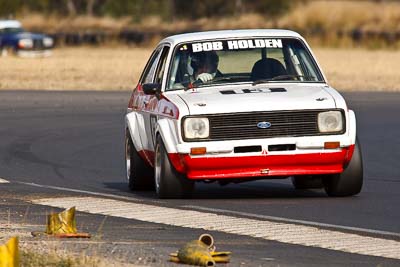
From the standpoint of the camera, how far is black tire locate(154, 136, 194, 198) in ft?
43.8

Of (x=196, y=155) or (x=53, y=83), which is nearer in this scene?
(x=196, y=155)

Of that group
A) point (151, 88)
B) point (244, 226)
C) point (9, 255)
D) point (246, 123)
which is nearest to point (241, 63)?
point (151, 88)

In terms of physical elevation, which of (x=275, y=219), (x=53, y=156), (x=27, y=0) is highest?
(x=275, y=219)

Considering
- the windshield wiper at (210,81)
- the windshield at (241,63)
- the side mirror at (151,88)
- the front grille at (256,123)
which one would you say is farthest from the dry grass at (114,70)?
the front grille at (256,123)

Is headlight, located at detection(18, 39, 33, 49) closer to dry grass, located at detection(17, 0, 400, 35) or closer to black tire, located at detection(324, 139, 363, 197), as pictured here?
dry grass, located at detection(17, 0, 400, 35)

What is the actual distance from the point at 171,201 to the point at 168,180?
0.20 meters

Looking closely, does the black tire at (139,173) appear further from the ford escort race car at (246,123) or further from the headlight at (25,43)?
the headlight at (25,43)

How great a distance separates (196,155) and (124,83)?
26196 millimetres

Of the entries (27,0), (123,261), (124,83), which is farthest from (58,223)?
(27,0)

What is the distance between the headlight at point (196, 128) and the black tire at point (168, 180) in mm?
346

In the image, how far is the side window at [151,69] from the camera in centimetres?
1504

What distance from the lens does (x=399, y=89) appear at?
118 feet

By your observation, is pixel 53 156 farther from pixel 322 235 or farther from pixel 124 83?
pixel 124 83

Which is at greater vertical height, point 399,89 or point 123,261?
point 123,261
